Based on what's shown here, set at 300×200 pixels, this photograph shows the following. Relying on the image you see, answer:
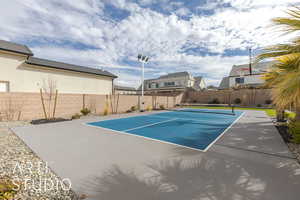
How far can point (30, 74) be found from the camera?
38.5 feet

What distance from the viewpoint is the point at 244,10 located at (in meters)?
4.54

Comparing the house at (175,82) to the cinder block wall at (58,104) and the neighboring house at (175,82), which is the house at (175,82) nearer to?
the neighboring house at (175,82)

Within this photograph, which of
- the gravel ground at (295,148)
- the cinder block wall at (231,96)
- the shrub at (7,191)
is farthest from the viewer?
the cinder block wall at (231,96)

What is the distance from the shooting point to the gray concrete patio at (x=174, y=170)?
2.07 m

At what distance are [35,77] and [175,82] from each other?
1135 inches

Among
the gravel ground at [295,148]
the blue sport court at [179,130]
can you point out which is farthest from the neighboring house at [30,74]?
the gravel ground at [295,148]

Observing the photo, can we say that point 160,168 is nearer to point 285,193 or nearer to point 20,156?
point 285,193

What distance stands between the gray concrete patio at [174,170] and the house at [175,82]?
94.8 feet

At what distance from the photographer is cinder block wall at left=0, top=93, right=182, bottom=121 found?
8203mm

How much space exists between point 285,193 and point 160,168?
6.71ft

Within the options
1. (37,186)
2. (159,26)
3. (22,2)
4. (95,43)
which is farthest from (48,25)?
(37,186)

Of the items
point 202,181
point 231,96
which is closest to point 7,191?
point 202,181

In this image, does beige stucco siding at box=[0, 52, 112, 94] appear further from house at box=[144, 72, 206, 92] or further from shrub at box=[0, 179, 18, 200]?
house at box=[144, 72, 206, 92]

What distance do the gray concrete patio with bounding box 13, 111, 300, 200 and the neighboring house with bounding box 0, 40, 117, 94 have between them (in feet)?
33.5
